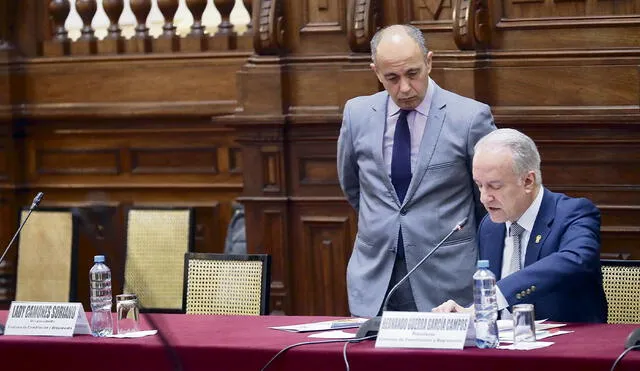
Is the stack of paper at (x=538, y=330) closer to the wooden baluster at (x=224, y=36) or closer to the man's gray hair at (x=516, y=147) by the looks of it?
the man's gray hair at (x=516, y=147)

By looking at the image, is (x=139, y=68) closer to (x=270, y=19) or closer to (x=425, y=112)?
(x=270, y=19)

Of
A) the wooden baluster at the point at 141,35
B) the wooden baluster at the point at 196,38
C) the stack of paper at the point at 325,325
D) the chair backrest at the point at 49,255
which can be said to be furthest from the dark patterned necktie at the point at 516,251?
the wooden baluster at the point at 141,35

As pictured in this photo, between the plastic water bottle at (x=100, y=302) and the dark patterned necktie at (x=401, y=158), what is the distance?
1.02m

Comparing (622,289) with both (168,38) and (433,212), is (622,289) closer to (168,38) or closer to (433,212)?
(433,212)

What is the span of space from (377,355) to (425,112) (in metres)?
1.36

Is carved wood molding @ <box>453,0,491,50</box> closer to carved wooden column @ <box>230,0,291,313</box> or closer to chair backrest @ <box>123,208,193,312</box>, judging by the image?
carved wooden column @ <box>230,0,291,313</box>

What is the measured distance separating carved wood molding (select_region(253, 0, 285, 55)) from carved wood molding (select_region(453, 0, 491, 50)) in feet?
2.79

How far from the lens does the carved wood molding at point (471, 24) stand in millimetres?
5910

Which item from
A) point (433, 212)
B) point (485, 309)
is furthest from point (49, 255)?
point (485, 309)

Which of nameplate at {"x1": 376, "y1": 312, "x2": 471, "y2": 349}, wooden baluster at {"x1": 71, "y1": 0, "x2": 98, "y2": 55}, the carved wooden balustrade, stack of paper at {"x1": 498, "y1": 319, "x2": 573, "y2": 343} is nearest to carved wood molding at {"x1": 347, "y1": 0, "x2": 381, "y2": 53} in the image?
the carved wooden balustrade

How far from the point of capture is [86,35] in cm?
756

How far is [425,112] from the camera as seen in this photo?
4688mm

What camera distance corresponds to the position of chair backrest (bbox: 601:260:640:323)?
14.4 feet

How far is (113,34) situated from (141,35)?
165mm
